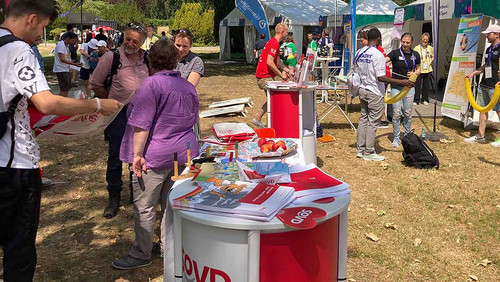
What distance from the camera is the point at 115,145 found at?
463cm

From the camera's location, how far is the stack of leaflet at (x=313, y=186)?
88.8 inches

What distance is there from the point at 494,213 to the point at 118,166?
3.95 meters

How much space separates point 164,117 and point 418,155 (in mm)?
4649

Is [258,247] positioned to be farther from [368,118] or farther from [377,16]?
[377,16]

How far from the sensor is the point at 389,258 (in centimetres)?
409

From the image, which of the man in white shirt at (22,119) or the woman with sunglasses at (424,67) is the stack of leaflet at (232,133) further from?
the woman with sunglasses at (424,67)

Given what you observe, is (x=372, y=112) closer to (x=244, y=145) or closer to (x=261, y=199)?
(x=244, y=145)

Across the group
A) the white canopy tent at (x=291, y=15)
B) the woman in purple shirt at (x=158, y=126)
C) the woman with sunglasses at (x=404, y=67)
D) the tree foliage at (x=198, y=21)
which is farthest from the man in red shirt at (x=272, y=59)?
the tree foliage at (x=198, y=21)

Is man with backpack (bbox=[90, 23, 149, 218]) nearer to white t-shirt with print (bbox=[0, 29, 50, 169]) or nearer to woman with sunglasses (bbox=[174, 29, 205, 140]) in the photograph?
woman with sunglasses (bbox=[174, 29, 205, 140])

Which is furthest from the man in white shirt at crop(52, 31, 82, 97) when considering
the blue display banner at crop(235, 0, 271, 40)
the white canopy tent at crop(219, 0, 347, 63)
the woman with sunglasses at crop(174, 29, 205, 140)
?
the white canopy tent at crop(219, 0, 347, 63)

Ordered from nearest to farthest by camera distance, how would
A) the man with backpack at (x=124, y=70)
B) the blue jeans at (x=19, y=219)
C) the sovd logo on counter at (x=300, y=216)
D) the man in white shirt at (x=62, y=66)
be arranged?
the sovd logo on counter at (x=300, y=216)
the blue jeans at (x=19, y=219)
the man with backpack at (x=124, y=70)
the man in white shirt at (x=62, y=66)

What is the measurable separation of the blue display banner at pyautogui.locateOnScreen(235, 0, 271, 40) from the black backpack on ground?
13.6 meters

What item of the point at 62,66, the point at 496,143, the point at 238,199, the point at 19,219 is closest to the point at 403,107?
the point at 496,143

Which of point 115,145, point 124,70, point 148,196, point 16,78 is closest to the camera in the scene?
point 16,78
